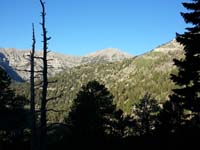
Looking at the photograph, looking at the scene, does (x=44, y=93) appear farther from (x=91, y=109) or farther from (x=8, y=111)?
(x=8, y=111)

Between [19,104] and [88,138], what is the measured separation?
3086cm

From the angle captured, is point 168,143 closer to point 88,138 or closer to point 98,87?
point 88,138

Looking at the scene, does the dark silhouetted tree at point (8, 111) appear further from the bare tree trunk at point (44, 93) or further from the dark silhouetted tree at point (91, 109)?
the bare tree trunk at point (44, 93)

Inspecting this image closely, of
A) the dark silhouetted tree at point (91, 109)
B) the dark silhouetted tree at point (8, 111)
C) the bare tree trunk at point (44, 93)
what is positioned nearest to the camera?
the bare tree trunk at point (44, 93)

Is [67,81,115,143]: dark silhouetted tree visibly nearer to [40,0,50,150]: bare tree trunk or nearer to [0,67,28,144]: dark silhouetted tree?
[0,67,28,144]: dark silhouetted tree

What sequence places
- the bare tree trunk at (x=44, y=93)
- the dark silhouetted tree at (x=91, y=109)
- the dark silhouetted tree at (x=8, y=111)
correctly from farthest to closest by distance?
1. the dark silhouetted tree at (x=8, y=111)
2. the dark silhouetted tree at (x=91, y=109)
3. the bare tree trunk at (x=44, y=93)

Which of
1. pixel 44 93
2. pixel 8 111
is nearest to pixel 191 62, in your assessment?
pixel 44 93

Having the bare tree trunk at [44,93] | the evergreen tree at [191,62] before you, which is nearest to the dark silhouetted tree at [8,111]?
the bare tree trunk at [44,93]

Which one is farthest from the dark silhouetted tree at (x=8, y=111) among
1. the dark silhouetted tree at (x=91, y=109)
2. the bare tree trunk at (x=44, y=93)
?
the bare tree trunk at (x=44, y=93)

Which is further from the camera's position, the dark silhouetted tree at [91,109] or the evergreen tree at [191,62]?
the dark silhouetted tree at [91,109]

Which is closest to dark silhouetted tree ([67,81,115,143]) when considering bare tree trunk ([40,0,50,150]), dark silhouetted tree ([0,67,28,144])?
dark silhouetted tree ([0,67,28,144])

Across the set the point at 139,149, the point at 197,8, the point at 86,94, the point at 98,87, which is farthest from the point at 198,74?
the point at 98,87

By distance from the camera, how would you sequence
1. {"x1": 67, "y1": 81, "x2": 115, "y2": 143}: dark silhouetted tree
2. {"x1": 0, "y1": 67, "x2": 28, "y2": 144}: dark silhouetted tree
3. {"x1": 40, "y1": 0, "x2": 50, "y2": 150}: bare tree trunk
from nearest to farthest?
{"x1": 40, "y1": 0, "x2": 50, "y2": 150}: bare tree trunk → {"x1": 67, "y1": 81, "x2": 115, "y2": 143}: dark silhouetted tree → {"x1": 0, "y1": 67, "x2": 28, "y2": 144}: dark silhouetted tree

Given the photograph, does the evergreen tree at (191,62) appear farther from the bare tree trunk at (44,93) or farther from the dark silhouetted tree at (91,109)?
the dark silhouetted tree at (91,109)
